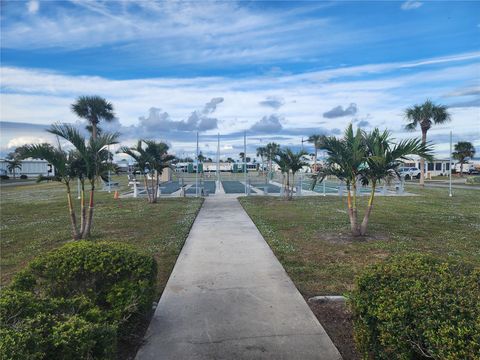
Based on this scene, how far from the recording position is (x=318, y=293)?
5.28 metres

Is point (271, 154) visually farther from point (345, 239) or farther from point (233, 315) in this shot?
point (233, 315)

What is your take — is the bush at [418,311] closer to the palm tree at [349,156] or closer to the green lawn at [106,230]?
the green lawn at [106,230]

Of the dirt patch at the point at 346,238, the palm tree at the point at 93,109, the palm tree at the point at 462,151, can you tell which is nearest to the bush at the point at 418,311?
the dirt patch at the point at 346,238

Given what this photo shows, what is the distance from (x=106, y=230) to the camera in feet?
35.4

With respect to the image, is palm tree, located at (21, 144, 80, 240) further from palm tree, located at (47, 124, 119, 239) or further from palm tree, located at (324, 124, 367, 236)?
palm tree, located at (324, 124, 367, 236)

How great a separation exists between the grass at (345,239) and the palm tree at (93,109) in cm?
3060

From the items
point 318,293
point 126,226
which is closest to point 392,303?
point 318,293

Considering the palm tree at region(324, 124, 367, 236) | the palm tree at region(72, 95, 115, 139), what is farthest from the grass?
the palm tree at region(72, 95, 115, 139)

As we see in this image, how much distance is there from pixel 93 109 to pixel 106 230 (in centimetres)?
3231

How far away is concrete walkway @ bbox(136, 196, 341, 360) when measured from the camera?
3.62 meters

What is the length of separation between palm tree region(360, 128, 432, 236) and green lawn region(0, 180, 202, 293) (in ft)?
16.3

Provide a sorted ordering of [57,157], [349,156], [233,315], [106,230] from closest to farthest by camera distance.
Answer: [233,315] < [57,157] < [349,156] < [106,230]

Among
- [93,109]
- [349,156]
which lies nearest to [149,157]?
[349,156]

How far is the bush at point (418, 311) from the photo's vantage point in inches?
90.1
